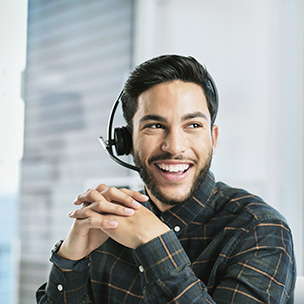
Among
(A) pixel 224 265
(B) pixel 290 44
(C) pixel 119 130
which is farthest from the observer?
(B) pixel 290 44

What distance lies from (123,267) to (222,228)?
31 cm

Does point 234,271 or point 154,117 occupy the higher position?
point 154,117

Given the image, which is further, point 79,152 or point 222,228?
point 79,152

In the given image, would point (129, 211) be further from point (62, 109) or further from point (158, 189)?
point (62, 109)

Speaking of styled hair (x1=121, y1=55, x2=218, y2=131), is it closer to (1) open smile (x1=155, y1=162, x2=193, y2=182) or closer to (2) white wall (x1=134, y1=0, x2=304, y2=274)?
(1) open smile (x1=155, y1=162, x2=193, y2=182)

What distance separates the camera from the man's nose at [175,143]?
1.22 metres

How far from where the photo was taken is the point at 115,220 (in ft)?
3.54

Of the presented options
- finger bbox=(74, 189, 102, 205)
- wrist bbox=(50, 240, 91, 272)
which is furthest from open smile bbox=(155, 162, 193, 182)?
wrist bbox=(50, 240, 91, 272)

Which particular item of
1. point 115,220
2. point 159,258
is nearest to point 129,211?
point 115,220

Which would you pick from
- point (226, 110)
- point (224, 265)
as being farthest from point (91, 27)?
point (224, 265)

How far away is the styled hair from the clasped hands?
32 cm

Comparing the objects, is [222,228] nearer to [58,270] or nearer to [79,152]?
[58,270]

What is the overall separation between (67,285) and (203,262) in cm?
38

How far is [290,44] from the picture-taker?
2705 mm
